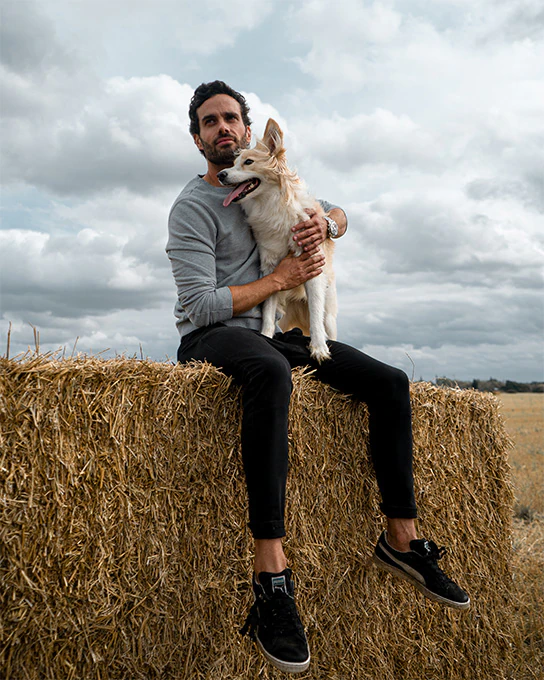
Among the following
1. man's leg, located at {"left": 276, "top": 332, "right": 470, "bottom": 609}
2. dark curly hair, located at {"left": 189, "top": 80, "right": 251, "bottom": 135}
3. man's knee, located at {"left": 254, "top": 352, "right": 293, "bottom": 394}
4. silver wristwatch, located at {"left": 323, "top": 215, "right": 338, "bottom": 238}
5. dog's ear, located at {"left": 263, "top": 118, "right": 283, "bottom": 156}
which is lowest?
man's leg, located at {"left": 276, "top": 332, "right": 470, "bottom": 609}

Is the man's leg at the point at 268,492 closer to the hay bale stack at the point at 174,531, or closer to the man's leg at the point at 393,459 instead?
the hay bale stack at the point at 174,531

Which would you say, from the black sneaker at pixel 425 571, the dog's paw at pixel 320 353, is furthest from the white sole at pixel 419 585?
the dog's paw at pixel 320 353

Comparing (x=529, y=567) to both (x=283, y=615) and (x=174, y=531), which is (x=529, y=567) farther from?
(x=174, y=531)

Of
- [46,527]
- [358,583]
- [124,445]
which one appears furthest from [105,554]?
[358,583]

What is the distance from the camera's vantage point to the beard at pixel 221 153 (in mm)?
3557

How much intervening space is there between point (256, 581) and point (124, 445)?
2.51 ft

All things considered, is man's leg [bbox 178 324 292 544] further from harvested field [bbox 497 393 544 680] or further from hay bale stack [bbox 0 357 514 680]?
harvested field [bbox 497 393 544 680]

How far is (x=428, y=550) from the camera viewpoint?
2.80 meters

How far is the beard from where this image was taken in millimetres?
3557

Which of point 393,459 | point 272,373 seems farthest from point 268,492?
point 393,459

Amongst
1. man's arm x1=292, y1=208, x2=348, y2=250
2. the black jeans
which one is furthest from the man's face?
the black jeans

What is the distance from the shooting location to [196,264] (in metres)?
3.06

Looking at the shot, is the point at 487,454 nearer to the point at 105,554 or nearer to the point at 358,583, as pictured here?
the point at 358,583

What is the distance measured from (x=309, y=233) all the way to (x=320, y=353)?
2.33 feet
